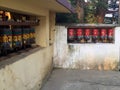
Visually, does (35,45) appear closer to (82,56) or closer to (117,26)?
(82,56)

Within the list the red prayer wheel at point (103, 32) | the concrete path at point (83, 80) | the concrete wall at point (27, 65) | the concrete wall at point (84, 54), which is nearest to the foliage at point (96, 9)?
the red prayer wheel at point (103, 32)

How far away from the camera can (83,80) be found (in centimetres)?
1029

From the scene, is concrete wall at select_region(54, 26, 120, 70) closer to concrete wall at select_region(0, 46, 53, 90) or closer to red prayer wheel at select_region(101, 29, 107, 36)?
red prayer wheel at select_region(101, 29, 107, 36)

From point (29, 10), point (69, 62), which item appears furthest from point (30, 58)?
point (69, 62)

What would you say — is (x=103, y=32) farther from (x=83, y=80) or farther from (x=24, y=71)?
(x=24, y=71)

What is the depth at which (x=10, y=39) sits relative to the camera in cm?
685

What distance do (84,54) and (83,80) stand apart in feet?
6.97

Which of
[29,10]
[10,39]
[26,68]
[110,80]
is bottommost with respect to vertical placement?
[110,80]

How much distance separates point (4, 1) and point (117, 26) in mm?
7413

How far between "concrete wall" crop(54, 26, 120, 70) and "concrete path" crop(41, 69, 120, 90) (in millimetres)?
430

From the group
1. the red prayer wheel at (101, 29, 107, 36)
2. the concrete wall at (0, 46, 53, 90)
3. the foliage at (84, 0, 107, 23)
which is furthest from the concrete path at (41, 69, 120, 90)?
the foliage at (84, 0, 107, 23)

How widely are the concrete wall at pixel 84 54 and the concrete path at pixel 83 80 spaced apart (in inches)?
16.9

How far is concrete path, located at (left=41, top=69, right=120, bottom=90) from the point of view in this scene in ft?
30.7

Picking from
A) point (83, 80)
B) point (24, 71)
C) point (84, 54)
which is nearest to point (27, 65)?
point (24, 71)
